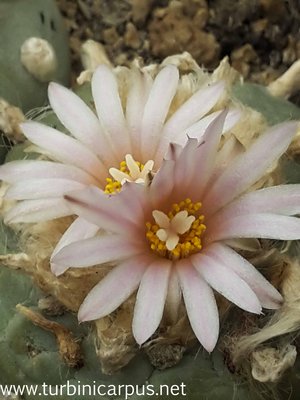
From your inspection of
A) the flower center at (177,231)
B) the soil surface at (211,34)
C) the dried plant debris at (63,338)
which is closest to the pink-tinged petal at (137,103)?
the flower center at (177,231)

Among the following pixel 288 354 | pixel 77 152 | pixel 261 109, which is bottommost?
pixel 288 354

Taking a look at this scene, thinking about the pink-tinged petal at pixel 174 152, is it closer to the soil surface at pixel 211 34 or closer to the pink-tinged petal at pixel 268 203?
the pink-tinged petal at pixel 268 203

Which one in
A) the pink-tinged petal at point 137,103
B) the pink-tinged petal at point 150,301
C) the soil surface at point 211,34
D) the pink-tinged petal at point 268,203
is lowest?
the soil surface at point 211,34

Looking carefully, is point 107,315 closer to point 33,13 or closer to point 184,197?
point 184,197

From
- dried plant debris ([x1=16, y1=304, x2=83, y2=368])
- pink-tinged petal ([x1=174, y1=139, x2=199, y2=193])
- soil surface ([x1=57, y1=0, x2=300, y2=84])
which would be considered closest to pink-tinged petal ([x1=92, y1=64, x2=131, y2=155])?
pink-tinged petal ([x1=174, y1=139, x2=199, y2=193])

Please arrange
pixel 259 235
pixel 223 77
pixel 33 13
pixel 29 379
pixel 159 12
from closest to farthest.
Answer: pixel 259 235 → pixel 29 379 → pixel 223 77 → pixel 33 13 → pixel 159 12

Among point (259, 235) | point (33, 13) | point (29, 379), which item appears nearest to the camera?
point (259, 235)

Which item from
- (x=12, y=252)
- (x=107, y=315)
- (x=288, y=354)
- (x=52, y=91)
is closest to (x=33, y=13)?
(x=52, y=91)
